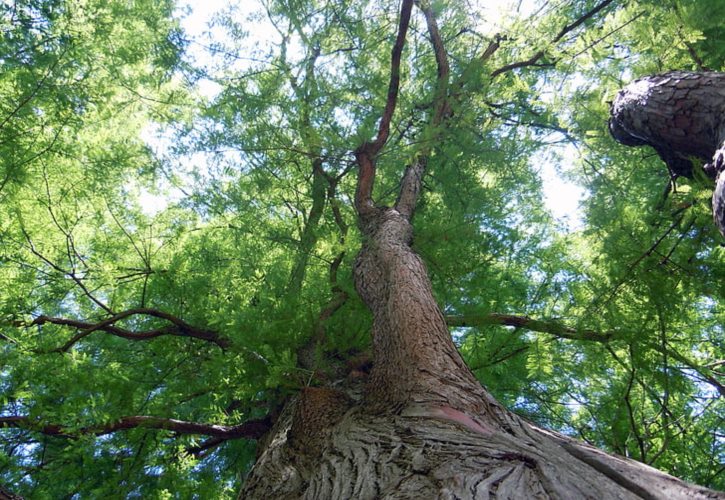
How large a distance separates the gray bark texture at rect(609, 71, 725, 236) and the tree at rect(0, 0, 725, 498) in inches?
8.8

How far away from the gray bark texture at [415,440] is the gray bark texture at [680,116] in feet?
4.41

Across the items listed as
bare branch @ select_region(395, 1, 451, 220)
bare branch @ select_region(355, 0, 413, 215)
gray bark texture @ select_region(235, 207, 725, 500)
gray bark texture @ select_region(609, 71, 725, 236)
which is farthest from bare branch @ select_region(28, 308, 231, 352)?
gray bark texture @ select_region(609, 71, 725, 236)

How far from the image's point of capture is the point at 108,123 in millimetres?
6988

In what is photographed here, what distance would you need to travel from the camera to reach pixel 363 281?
3.38 meters

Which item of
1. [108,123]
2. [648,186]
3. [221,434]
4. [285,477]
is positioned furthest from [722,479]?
[108,123]

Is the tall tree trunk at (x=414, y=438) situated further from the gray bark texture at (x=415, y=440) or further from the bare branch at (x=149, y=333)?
the bare branch at (x=149, y=333)

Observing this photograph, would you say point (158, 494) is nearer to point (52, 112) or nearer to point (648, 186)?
point (52, 112)

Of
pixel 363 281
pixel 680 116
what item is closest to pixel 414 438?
pixel 363 281

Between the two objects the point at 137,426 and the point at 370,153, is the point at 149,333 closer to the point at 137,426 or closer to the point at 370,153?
the point at 137,426

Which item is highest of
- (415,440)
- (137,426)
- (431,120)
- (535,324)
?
(431,120)

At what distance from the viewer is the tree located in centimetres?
235

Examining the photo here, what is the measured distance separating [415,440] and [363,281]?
5.54 ft

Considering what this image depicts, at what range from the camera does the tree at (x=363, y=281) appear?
7.72 ft

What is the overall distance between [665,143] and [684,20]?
793mm
